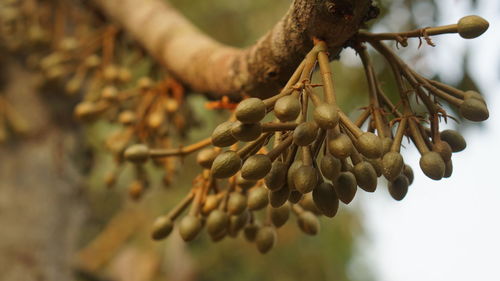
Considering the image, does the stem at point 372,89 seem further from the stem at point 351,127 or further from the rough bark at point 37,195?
the rough bark at point 37,195

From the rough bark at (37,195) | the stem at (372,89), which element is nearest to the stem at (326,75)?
the stem at (372,89)

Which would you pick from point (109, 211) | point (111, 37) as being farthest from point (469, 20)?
point (109, 211)

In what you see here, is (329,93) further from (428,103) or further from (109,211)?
(109,211)

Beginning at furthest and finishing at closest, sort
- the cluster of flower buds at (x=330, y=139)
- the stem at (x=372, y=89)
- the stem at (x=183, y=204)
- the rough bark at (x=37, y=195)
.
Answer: the rough bark at (x=37, y=195)
the stem at (x=183, y=204)
the stem at (x=372, y=89)
the cluster of flower buds at (x=330, y=139)

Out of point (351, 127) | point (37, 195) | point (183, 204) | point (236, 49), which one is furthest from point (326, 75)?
point (37, 195)

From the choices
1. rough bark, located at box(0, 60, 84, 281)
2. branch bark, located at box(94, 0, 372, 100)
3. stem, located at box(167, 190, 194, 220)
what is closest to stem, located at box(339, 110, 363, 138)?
branch bark, located at box(94, 0, 372, 100)

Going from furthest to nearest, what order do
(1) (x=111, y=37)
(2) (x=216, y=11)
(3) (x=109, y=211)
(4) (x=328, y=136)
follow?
(3) (x=109, y=211)
(2) (x=216, y=11)
(1) (x=111, y=37)
(4) (x=328, y=136)
